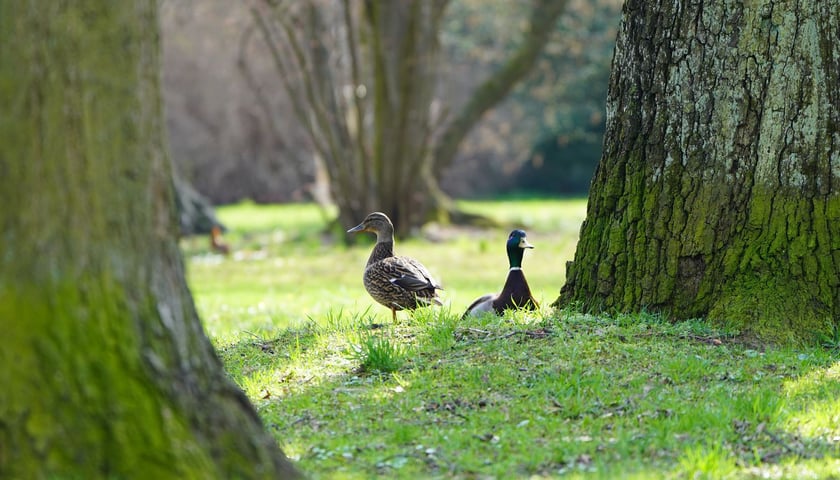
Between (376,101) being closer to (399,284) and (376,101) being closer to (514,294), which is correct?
(399,284)

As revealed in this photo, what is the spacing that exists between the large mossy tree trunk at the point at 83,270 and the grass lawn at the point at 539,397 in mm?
1066

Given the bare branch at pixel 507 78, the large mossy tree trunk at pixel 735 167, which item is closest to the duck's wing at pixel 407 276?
the large mossy tree trunk at pixel 735 167

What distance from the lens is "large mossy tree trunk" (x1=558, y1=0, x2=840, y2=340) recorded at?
655cm

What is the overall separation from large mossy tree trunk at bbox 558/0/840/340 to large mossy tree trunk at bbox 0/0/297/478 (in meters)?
3.62

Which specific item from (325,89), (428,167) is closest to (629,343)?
(325,89)

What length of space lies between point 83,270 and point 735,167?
4.18 m

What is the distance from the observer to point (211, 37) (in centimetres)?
3309

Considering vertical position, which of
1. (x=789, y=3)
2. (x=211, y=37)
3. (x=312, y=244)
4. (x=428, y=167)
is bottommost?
(x=312, y=244)

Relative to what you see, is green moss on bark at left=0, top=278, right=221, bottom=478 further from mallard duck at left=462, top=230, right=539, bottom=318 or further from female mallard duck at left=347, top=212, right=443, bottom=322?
female mallard duck at left=347, top=212, right=443, bottom=322

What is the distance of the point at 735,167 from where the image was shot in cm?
665

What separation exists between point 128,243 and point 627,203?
384 cm

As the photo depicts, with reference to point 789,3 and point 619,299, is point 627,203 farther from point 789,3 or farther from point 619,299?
point 789,3

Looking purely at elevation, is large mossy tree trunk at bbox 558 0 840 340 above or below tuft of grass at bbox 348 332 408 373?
above

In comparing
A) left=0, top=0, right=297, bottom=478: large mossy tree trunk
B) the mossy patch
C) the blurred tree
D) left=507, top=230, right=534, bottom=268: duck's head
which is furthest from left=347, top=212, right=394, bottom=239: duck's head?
the blurred tree
